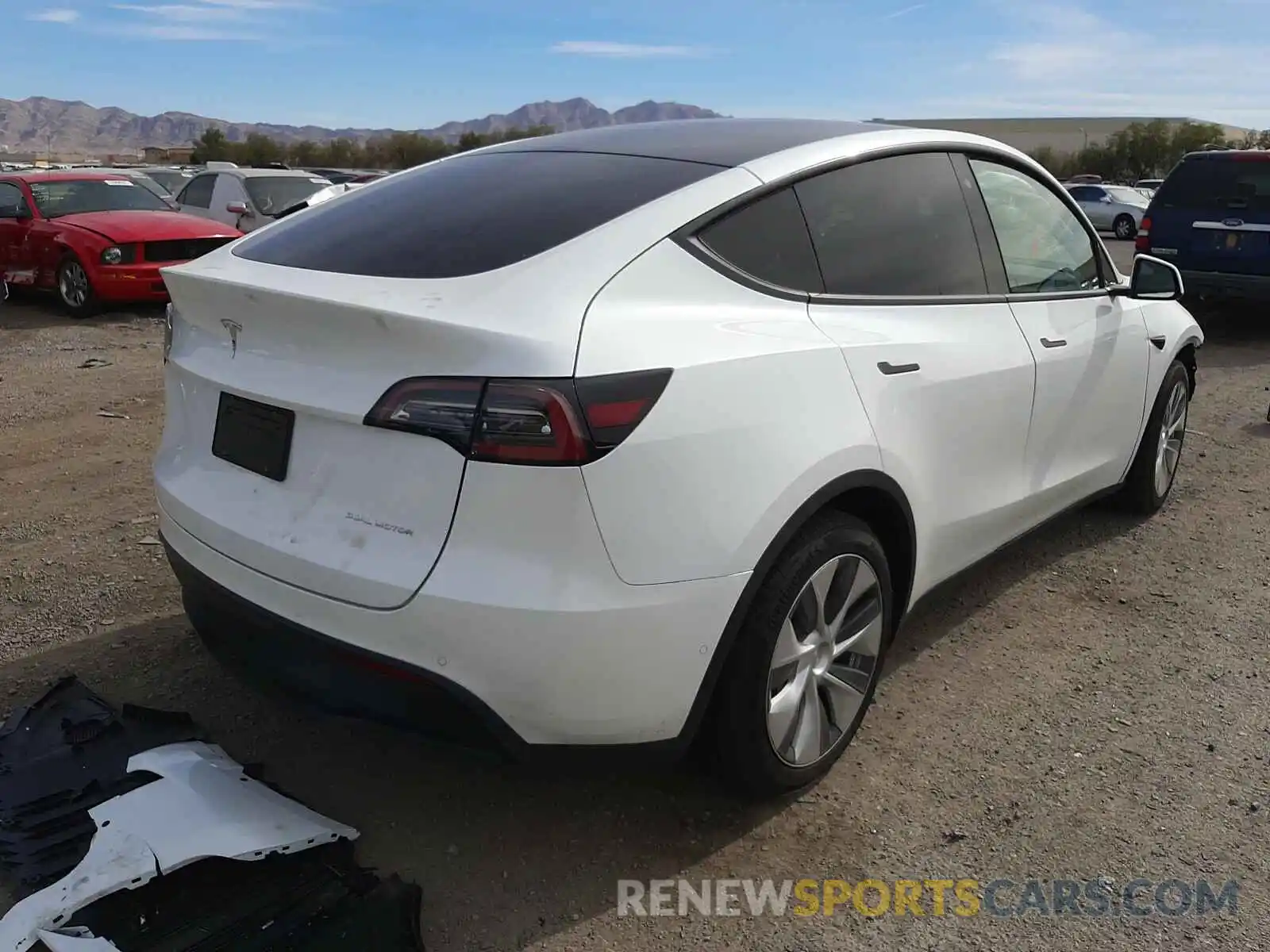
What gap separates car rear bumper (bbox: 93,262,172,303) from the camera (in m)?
10.2

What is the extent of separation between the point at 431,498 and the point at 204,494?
788 mm

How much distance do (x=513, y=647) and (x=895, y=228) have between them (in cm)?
181

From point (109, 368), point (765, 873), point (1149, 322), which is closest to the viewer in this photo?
point (765, 873)

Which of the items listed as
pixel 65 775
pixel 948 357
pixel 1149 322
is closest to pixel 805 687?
pixel 948 357

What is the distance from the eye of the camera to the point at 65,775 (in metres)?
2.72

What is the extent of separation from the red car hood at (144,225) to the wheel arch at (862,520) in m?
9.43

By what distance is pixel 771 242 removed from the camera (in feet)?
8.96

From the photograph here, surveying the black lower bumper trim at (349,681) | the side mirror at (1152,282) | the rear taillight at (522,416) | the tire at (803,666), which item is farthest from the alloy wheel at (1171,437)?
the black lower bumper trim at (349,681)

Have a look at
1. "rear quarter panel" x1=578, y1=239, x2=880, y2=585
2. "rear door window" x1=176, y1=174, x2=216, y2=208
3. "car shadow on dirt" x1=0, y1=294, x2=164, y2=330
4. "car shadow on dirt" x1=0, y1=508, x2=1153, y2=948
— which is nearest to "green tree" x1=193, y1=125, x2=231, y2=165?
"rear door window" x1=176, y1=174, x2=216, y2=208

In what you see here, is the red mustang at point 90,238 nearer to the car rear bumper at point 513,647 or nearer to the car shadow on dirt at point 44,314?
the car shadow on dirt at point 44,314

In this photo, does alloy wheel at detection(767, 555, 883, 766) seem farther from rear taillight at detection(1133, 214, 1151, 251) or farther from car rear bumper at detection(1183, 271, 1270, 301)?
rear taillight at detection(1133, 214, 1151, 251)

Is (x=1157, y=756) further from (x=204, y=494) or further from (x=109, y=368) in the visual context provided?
(x=109, y=368)

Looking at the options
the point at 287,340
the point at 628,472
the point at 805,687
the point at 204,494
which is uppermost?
the point at 287,340

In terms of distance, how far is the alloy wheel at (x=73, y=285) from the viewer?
10.4 m
